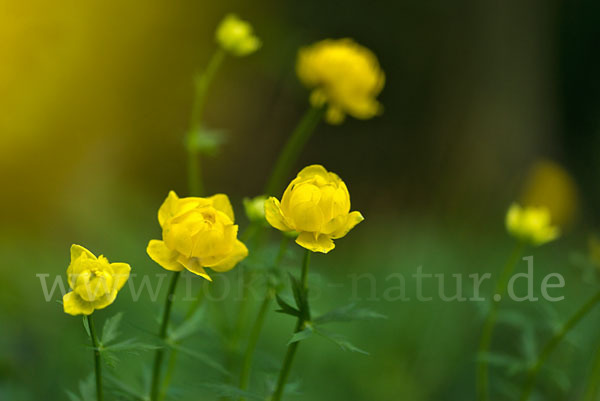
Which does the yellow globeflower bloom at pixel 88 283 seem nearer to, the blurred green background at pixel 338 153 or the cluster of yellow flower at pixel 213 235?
the cluster of yellow flower at pixel 213 235

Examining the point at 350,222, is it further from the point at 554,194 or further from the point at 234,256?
the point at 554,194

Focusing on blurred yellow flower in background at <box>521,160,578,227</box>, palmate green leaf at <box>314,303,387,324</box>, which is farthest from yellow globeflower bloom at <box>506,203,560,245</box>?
blurred yellow flower in background at <box>521,160,578,227</box>

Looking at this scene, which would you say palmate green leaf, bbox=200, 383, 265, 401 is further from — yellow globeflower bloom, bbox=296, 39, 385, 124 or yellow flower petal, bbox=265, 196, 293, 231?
yellow globeflower bloom, bbox=296, 39, 385, 124

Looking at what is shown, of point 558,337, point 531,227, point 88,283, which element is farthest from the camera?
point 531,227

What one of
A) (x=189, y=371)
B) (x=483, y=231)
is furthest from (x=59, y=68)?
(x=483, y=231)

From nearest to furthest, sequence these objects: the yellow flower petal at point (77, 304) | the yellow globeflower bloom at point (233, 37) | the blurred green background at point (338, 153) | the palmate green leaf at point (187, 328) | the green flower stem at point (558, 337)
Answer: the yellow flower petal at point (77, 304), the palmate green leaf at point (187, 328), the green flower stem at point (558, 337), the yellow globeflower bloom at point (233, 37), the blurred green background at point (338, 153)

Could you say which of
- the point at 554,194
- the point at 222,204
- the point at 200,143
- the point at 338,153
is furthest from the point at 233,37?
the point at 338,153

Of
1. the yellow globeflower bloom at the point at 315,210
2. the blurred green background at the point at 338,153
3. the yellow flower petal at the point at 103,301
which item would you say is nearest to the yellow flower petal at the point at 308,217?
the yellow globeflower bloom at the point at 315,210
